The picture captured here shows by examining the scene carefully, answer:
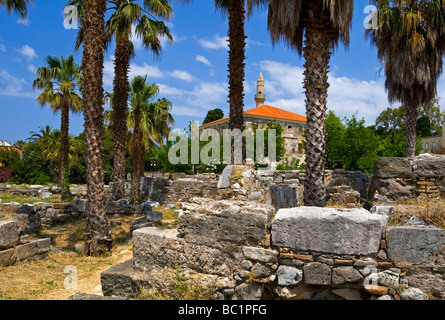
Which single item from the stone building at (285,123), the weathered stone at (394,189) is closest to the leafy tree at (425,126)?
the stone building at (285,123)

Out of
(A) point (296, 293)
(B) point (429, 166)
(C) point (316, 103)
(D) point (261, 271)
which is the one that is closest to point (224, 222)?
(D) point (261, 271)

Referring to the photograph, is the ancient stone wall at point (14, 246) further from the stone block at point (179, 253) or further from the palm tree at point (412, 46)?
the palm tree at point (412, 46)

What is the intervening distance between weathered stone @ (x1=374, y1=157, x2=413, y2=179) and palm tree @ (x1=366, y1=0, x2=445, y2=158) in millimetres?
7312

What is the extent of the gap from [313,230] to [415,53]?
45.9 feet

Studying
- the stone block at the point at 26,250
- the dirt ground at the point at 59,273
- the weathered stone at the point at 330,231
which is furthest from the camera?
the stone block at the point at 26,250

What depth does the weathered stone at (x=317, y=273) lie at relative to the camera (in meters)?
3.12

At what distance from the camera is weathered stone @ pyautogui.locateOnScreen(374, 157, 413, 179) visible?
8406 mm

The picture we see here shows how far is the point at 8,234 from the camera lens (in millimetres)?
6117

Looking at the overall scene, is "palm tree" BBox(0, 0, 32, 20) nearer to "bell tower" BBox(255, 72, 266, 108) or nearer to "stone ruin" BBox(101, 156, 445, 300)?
"stone ruin" BBox(101, 156, 445, 300)

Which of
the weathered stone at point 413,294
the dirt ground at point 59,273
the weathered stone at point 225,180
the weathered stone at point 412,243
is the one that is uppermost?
the weathered stone at point 225,180

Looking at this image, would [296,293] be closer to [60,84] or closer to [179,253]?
[179,253]

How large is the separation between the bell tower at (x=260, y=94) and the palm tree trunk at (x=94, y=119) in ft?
181

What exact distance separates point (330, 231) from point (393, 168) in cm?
656

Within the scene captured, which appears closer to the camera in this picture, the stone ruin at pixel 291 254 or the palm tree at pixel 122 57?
the stone ruin at pixel 291 254
